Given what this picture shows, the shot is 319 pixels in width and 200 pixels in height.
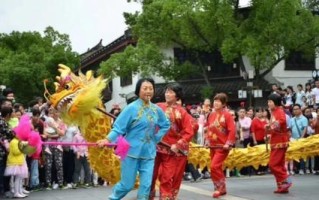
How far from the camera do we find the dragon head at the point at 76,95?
23.0 feet

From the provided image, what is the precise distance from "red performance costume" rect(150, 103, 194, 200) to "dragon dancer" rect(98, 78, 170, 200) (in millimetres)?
1024

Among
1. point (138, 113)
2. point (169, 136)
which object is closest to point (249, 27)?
point (169, 136)

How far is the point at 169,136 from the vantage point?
26.0 ft

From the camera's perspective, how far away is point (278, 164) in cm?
923

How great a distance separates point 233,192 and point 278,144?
44.6 inches

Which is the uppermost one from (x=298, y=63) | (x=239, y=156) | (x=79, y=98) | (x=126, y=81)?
(x=298, y=63)

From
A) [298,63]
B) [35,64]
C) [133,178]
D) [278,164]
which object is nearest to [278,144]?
[278,164]

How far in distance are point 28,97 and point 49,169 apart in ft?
75.0

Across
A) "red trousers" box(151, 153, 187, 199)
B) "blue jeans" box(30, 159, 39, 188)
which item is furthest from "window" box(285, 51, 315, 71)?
"red trousers" box(151, 153, 187, 199)

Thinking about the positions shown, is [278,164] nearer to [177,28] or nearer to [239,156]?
[239,156]

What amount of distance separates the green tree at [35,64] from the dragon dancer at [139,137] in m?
25.2

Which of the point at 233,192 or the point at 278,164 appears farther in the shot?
the point at 233,192

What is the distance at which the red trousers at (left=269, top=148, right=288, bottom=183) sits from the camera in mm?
9180

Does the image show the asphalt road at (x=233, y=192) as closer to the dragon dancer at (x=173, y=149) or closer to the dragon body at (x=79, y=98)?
the dragon dancer at (x=173, y=149)
